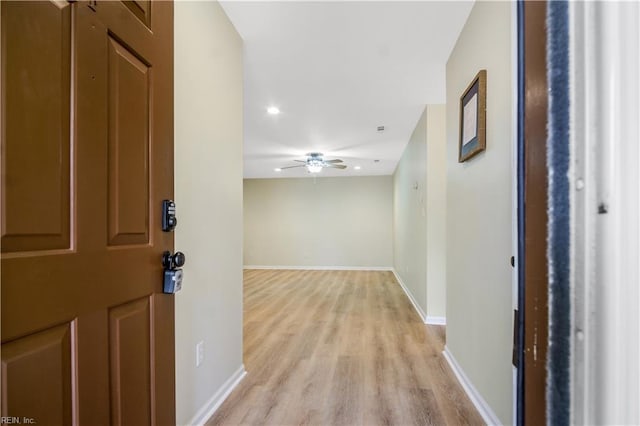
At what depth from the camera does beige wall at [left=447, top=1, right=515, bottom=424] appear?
143 centimetres

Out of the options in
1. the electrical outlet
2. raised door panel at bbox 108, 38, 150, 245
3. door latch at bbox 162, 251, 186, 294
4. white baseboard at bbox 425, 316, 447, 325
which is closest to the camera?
raised door panel at bbox 108, 38, 150, 245

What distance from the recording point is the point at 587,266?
33 cm

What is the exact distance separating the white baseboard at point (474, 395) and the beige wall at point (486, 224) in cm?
4

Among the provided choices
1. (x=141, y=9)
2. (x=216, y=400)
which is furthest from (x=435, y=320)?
(x=141, y=9)

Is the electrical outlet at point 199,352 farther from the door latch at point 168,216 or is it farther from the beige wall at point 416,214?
the beige wall at point 416,214

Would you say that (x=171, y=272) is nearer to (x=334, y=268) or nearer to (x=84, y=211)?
(x=84, y=211)

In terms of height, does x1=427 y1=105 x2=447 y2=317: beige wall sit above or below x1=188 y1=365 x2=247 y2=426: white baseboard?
above

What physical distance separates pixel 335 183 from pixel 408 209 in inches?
130

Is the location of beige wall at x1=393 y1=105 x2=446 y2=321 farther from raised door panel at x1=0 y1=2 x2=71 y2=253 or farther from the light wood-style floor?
raised door panel at x1=0 y1=2 x2=71 y2=253

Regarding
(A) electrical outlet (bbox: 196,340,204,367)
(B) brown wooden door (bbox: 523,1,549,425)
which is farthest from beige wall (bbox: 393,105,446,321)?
(B) brown wooden door (bbox: 523,1,549,425)

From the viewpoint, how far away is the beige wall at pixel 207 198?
1.45 meters

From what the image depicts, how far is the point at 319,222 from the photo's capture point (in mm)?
7996

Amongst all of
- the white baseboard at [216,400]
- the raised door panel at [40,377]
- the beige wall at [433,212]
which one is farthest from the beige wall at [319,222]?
the raised door panel at [40,377]

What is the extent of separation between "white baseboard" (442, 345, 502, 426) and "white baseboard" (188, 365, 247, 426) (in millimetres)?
1477
